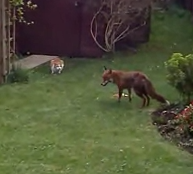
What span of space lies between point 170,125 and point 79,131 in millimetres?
1299

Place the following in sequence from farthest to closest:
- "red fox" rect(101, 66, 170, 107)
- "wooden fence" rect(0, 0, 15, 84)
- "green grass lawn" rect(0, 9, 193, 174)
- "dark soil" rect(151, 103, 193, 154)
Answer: "wooden fence" rect(0, 0, 15, 84) → "red fox" rect(101, 66, 170, 107) → "dark soil" rect(151, 103, 193, 154) → "green grass lawn" rect(0, 9, 193, 174)

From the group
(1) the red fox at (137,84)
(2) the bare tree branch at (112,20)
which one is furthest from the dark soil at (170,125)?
(2) the bare tree branch at (112,20)

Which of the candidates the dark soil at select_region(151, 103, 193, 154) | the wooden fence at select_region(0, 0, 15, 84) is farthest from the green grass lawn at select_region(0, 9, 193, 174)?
the wooden fence at select_region(0, 0, 15, 84)

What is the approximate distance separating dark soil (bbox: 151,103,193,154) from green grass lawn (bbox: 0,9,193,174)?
0.12 m

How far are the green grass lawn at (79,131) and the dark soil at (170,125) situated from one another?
0.40 ft

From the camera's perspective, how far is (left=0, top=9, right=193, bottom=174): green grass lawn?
7.15 meters

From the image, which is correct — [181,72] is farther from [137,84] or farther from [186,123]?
[186,123]

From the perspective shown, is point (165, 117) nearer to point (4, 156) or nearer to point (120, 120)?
point (120, 120)

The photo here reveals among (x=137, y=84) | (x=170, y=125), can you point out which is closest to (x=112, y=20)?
(x=137, y=84)

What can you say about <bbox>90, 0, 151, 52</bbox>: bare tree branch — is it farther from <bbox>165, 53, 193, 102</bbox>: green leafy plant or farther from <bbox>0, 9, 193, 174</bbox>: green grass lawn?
<bbox>165, 53, 193, 102</bbox>: green leafy plant

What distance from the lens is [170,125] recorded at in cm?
880

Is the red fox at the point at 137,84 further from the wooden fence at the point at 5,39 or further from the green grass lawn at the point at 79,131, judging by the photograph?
the wooden fence at the point at 5,39

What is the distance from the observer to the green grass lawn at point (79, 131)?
715cm

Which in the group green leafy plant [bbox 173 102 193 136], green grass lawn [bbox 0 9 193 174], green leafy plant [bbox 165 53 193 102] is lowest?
green grass lawn [bbox 0 9 193 174]
